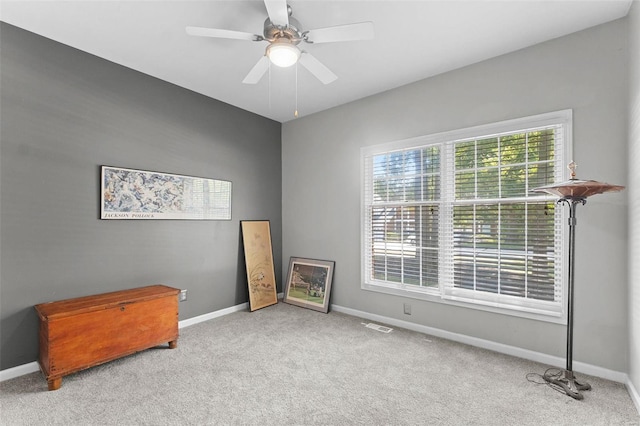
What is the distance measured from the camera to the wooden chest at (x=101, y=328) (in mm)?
2299

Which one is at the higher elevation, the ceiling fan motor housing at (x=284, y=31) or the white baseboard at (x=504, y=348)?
the ceiling fan motor housing at (x=284, y=31)

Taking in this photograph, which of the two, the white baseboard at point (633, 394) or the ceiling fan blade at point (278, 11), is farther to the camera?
the white baseboard at point (633, 394)

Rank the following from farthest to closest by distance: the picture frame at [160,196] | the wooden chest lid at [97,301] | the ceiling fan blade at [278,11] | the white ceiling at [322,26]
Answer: the picture frame at [160,196] → the wooden chest lid at [97,301] → the white ceiling at [322,26] → the ceiling fan blade at [278,11]

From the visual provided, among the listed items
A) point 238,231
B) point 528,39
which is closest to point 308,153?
point 238,231

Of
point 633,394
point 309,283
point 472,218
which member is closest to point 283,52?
point 472,218

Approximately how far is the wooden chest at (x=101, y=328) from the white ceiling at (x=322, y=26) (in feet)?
7.33

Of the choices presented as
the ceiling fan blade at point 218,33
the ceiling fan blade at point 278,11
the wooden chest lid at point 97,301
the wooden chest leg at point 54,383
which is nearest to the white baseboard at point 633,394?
the ceiling fan blade at point 278,11

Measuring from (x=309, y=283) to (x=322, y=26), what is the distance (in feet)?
10.3

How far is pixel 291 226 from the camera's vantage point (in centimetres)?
475

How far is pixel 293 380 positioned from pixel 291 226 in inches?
102

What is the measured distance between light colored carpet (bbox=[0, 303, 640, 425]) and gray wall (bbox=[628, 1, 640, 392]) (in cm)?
38

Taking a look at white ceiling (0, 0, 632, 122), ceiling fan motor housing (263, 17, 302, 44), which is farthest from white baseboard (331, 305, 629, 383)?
ceiling fan motor housing (263, 17, 302, 44)

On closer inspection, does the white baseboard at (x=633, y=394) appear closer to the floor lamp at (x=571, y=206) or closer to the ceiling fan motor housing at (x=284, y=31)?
the floor lamp at (x=571, y=206)

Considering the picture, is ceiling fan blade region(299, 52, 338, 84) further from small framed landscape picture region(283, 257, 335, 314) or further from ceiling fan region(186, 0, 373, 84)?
small framed landscape picture region(283, 257, 335, 314)
